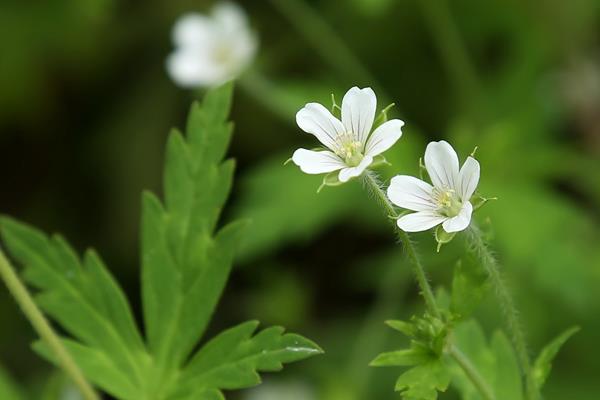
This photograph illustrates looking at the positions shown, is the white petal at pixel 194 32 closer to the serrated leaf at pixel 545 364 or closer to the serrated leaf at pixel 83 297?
the serrated leaf at pixel 83 297

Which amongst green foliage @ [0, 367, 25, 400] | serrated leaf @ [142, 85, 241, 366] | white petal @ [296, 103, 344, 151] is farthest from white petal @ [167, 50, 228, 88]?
white petal @ [296, 103, 344, 151]

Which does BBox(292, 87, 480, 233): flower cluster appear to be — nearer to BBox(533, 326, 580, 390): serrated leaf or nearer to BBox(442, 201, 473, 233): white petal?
BBox(442, 201, 473, 233): white petal

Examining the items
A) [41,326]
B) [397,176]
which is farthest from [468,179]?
[41,326]

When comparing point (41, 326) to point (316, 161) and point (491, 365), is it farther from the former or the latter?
point (491, 365)

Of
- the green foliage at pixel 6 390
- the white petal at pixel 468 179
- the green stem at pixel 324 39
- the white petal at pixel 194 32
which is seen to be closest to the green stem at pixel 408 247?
the white petal at pixel 468 179

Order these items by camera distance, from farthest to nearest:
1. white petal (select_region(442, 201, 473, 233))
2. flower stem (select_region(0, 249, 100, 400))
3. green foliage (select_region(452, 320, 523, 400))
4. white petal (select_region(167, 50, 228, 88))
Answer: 1. white petal (select_region(167, 50, 228, 88))
2. green foliage (select_region(452, 320, 523, 400))
3. flower stem (select_region(0, 249, 100, 400))
4. white petal (select_region(442, 201, 473, 233))

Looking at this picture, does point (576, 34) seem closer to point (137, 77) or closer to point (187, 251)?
point (137, 77)
